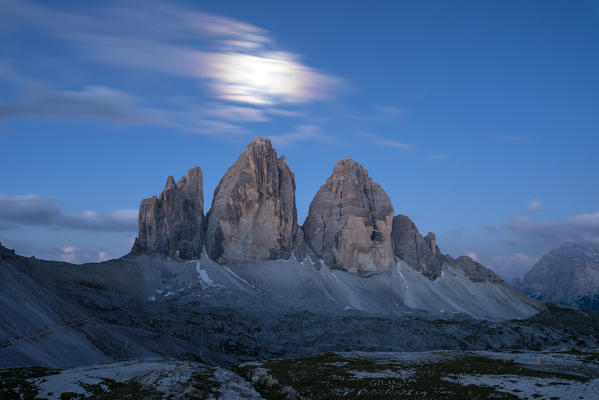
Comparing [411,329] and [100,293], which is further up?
[100,293]

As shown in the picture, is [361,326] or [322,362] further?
[361,326]

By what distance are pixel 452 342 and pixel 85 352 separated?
125550 mm

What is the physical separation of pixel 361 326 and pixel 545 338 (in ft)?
235

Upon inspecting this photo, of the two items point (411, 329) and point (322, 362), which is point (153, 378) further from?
point (411, 329)

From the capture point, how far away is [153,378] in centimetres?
5241

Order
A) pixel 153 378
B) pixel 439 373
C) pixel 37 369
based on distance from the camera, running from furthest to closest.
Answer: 1. pixel 439 373
2. pixel 37 369
3. pixel 153 378

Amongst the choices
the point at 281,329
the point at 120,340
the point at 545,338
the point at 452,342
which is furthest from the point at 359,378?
the point at 545,338

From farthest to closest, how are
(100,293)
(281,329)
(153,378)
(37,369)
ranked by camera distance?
(281,329), (100,293), (37,369), (153,378)

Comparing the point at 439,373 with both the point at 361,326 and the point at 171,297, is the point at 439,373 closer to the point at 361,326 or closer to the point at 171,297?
the point at 361,326

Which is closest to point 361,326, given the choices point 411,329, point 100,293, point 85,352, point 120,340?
point 411,329

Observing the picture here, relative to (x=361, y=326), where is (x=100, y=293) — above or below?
above

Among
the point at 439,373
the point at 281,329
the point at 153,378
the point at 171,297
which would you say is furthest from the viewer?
the point at 171,297

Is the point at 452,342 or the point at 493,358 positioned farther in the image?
the point at 452,342

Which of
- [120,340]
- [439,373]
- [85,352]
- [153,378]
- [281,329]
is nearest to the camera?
[153,378]
